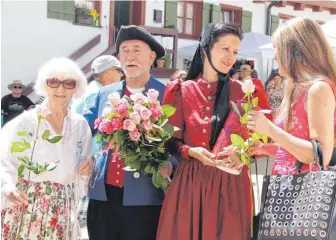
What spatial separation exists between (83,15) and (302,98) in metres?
11.7

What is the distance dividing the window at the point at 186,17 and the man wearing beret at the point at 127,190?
13.0m

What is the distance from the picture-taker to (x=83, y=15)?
13609 millimetres

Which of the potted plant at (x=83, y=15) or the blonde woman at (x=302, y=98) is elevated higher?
the potted plant at (x=83, y=15)

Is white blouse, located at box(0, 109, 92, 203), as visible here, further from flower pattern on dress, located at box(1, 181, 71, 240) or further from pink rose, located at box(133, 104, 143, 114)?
pink rose, located at box(133, 104, 143, 114)

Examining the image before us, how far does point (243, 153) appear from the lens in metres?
2.64

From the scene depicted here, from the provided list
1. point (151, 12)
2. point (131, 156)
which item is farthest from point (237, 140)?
point (151, 12)

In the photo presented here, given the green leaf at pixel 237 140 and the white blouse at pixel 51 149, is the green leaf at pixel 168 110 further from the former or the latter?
the white blouse at pixel 51 149

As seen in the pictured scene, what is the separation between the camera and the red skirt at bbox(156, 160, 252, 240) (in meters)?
2.78

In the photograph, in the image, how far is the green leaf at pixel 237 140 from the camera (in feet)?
8.59

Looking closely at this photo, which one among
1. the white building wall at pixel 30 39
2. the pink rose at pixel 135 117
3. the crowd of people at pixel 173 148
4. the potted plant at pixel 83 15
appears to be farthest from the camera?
the potted plant at pixel 83 15

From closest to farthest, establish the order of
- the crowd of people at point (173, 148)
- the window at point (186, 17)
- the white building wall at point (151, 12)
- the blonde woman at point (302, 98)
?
the blonde woman at point (302, 98), the crowd of people at point (173, 148), the white building wall at point (151, 12), the window at point (186, 17)

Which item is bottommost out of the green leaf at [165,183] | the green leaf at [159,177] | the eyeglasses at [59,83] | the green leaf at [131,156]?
the green leaf at [165,183]

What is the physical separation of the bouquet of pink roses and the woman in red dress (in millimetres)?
132

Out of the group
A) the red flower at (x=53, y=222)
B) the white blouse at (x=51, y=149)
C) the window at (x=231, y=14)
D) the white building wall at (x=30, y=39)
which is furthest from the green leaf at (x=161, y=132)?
the window at (x=231, y=14)
